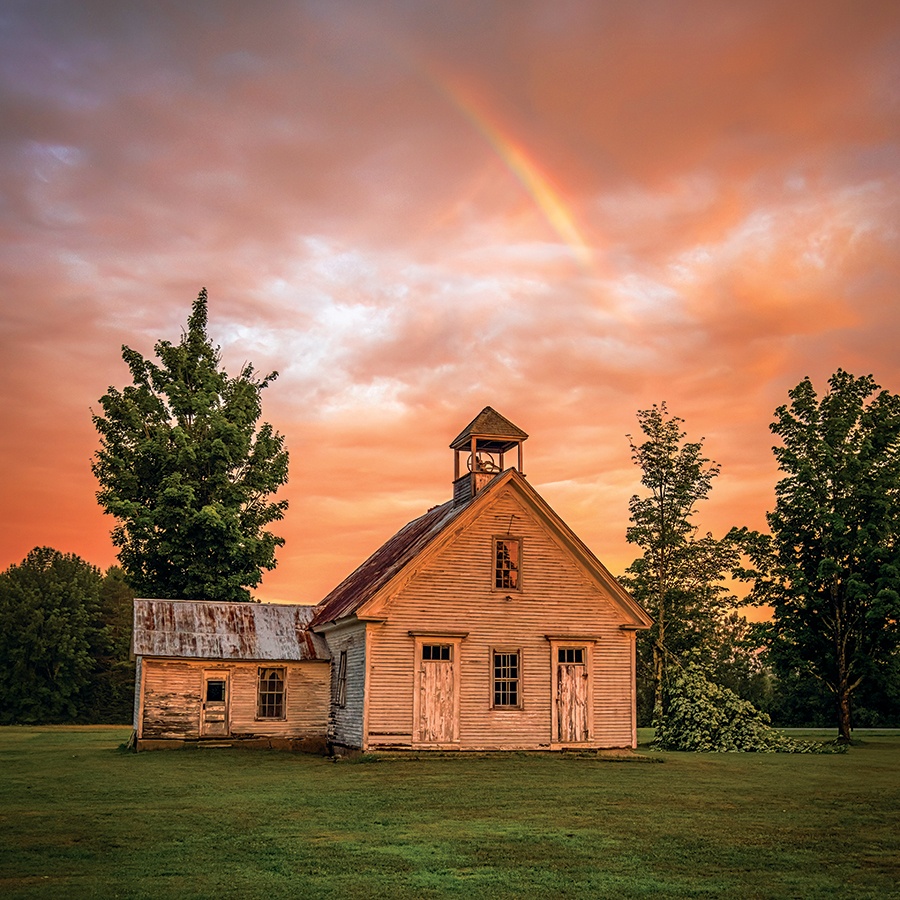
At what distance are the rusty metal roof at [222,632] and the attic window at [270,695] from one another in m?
0.59

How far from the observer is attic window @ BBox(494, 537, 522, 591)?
30578mm

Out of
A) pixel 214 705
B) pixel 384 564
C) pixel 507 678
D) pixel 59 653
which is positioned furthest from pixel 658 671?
pixel 59 653

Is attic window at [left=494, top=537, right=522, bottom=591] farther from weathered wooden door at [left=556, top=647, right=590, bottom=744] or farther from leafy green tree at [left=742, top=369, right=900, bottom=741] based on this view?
leafy green tree at [left=742, top=369, right=900, bottom=741]

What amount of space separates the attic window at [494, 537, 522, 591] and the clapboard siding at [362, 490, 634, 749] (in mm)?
202

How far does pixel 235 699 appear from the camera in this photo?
32438 millimetres

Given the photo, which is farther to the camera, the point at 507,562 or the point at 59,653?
the point at 59,653

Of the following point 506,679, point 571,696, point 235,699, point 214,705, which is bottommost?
point 214,705

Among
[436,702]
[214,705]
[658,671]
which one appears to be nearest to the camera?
[436,702]

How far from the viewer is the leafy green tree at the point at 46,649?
7500 cm

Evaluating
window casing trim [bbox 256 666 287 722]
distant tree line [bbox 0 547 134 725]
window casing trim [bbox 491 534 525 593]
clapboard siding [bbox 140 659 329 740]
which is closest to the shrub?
window casing trim [bbox 491 534 525 593]

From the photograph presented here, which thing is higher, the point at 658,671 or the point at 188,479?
the point at 188,479

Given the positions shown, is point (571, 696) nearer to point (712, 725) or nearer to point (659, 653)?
point (712, 725)

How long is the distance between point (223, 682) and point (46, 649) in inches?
1947

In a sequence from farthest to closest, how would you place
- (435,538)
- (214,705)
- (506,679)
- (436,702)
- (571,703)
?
1. (214,705)
2. (571,703)
3. (506,679)
4. (435,538)
5. (436,702)
